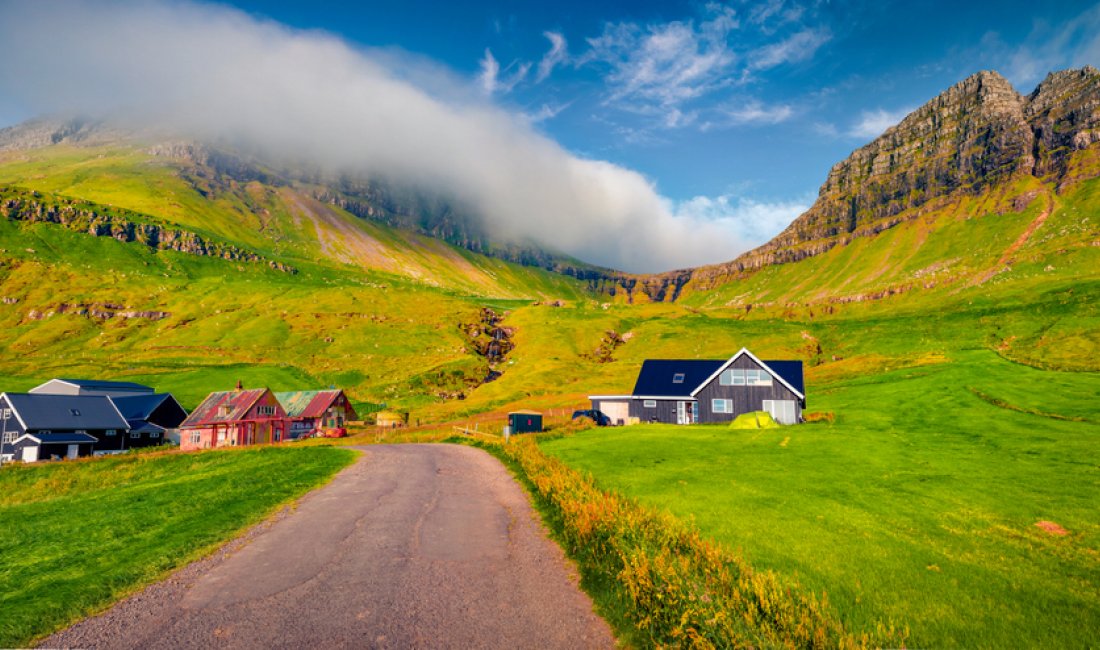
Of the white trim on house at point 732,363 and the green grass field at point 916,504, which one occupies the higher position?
the white trim on house at point 732,363

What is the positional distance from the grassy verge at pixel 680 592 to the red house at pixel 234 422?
299 ft

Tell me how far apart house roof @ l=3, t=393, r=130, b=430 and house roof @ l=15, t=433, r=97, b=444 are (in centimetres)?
115

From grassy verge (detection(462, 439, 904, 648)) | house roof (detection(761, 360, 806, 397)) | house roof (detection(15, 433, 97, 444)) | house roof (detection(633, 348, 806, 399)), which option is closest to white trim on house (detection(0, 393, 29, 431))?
house roof (detection(15, 433, 97, 444))

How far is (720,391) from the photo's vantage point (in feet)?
226

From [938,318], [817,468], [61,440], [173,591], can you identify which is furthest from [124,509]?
[938,318]

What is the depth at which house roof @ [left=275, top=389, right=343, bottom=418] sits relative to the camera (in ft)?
329

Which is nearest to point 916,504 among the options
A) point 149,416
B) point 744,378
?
point 744,378

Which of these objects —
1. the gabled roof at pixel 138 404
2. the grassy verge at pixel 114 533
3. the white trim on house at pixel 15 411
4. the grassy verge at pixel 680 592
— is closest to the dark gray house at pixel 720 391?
the grassy verge at pixel 114 533

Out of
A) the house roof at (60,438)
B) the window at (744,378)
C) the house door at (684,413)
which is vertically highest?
the window at (744,378)

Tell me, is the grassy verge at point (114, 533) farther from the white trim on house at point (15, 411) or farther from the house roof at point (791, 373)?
the white trim on house at point (15, 411)

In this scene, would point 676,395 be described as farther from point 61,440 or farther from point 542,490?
point 61,440

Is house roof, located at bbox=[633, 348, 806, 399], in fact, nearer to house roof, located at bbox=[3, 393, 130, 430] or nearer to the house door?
the house door

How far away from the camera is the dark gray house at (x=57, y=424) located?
81.0m

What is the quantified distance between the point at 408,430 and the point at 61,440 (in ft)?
184
